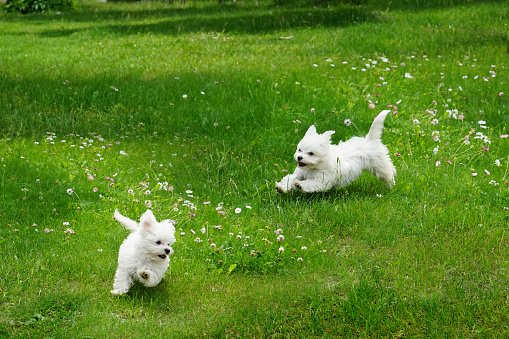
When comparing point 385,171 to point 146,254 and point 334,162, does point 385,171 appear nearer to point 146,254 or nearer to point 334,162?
point 334,162

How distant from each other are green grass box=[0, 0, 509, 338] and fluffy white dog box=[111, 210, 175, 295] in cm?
17

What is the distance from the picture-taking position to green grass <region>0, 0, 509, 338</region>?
4172 millimetres

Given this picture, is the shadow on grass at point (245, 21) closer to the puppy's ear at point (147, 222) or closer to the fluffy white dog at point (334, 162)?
the fluffy white dog at point (334, 162)

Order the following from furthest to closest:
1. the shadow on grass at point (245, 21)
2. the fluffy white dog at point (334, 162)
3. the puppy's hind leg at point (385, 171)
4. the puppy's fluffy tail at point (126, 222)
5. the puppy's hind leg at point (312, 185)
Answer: the shadow on grass at point (245, 21), the puppy's hind leg at point (385, 171), the puppy's hind leg at point (312, 185), the fluffy white dog at point (334, 162), the puppy's fluffy tail at point (126, 222)

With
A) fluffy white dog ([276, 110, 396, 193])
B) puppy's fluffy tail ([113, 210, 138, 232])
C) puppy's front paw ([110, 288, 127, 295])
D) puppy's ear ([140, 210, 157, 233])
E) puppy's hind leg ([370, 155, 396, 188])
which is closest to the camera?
puppy's ear ([140, 210, 157, 233])

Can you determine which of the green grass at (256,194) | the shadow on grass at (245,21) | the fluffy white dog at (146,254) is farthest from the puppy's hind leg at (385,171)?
the shadow on grass at (245,21)

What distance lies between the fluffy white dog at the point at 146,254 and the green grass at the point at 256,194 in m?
0.17

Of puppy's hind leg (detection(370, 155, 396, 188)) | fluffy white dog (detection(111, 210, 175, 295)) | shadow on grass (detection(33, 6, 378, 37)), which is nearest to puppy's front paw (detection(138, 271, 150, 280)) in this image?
fluffy white dog (detection(111, 210, 175, 295))

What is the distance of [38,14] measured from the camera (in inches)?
848

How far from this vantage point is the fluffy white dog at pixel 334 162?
5.46 meters

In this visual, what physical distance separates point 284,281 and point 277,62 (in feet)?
21.8

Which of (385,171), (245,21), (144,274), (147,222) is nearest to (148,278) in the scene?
(144,274)

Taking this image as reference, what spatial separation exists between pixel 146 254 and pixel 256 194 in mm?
2009

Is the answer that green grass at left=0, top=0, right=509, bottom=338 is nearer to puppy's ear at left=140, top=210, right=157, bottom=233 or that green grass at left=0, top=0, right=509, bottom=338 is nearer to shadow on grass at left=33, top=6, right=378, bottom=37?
puppy's ear at left=140, top=210, right=157, bottom=233
